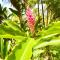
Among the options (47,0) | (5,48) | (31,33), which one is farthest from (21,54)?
(47,0)

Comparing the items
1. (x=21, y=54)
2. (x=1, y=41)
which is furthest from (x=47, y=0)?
(x=21, y=54)

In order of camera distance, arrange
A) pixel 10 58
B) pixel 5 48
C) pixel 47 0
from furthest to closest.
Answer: pixel 47 0 → pixel 5 48 → pixel 10 58

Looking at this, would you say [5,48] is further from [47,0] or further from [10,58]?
[47,0]

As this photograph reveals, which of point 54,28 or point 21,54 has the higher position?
point 54,28

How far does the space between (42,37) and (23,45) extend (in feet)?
1.07

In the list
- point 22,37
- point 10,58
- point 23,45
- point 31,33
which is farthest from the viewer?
point 31,33

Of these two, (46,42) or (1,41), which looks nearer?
(46,42)

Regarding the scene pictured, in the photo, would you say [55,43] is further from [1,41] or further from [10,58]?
[1,41]

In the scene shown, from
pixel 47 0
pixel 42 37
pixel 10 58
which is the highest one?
pixel 47 0

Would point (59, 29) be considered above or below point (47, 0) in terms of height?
below

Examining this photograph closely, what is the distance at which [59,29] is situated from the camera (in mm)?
2811

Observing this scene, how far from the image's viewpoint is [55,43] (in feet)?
8.66

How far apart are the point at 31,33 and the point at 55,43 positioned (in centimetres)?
42

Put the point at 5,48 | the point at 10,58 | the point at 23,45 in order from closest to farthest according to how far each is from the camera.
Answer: the point at 10,58 < the point at 23,45 < the point at 5,48
